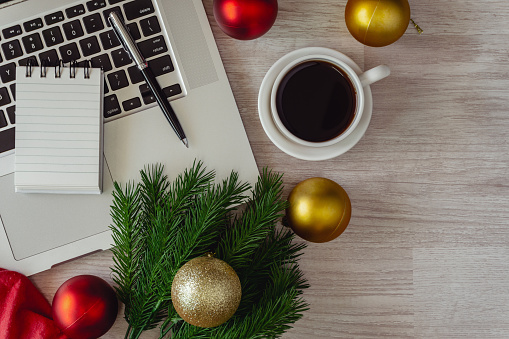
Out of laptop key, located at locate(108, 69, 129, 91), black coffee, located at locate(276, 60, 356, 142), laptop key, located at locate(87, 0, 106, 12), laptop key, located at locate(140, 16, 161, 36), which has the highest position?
laptop key, located at locate(87, 0, 106, 12)

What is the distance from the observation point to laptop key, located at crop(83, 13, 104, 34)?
0.60 m

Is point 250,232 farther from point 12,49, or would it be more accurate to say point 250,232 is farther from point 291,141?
point 12,49

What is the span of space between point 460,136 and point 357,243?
7.7 inches

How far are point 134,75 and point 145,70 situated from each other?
0.02 metres

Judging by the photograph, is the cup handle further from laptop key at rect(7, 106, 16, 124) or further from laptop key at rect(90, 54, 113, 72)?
laptop key at rect(7, 106, 16, 124)


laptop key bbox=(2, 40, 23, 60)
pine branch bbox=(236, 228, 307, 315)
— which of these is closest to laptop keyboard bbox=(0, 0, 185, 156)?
laptop key bbox=(2, 40, 23, 60)

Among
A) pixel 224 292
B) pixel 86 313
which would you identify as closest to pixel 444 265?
pixel 224 292

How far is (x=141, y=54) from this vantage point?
0.60 m

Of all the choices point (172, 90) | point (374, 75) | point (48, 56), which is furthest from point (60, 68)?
point (374, 75)

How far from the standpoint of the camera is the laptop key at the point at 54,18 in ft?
1.97

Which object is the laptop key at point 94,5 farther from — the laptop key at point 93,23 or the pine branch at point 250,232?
the pine branch at point 250,232

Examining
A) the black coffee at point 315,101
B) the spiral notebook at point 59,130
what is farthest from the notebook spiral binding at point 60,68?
the black coffee at point 315,101

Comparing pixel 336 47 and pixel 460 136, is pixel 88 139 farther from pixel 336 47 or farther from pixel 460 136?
pixel 460 136

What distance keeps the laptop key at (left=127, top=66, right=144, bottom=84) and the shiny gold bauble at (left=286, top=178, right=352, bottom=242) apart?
0.78 ft
